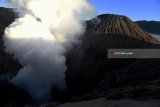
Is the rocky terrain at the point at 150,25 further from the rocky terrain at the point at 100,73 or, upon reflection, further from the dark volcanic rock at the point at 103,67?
the dark volcanic rock at the point at 103,67

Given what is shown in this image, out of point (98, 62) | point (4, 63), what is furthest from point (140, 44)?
point (4, 63)

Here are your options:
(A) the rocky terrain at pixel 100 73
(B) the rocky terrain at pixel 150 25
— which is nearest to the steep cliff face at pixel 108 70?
(A) the rocky terrain at pixel 100 73

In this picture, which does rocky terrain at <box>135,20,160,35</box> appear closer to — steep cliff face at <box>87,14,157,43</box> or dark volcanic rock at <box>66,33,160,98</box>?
steep cliff face at <box>87,14,157,43</box>

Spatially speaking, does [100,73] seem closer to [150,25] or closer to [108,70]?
[108,70]

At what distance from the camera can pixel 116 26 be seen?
309 ft

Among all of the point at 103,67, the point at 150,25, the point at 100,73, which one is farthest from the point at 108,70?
the point at 150,25

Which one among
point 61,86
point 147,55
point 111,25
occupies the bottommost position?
point 61,86

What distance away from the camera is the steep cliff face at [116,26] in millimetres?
92113

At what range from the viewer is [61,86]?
170 ft

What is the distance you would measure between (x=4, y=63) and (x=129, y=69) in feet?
71.5

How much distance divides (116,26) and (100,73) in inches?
1811

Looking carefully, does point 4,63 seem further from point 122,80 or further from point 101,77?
point 122,80

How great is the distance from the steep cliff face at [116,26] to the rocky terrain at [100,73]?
90.1 ft

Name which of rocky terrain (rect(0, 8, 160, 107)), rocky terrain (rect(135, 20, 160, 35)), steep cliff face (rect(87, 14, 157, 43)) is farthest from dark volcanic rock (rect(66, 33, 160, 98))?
rocky terrain (rect(135, 20, 160, 35))
